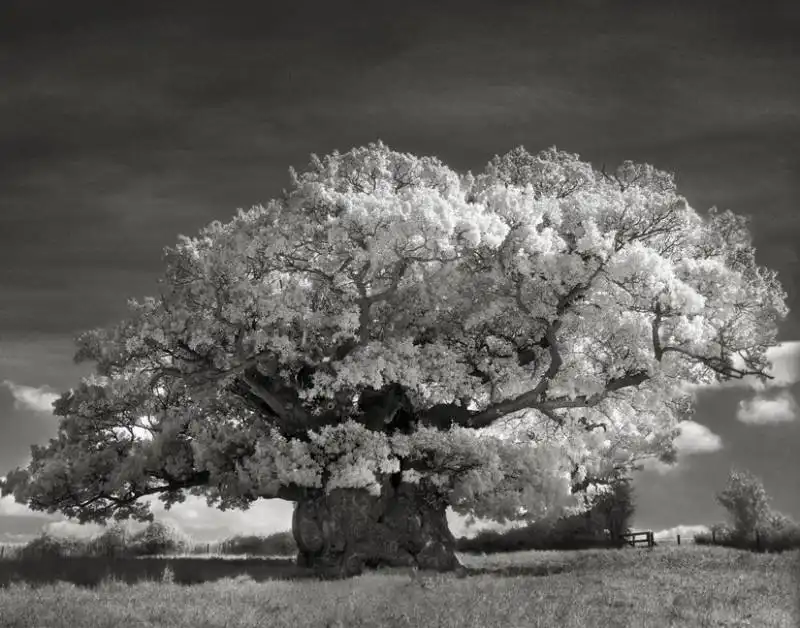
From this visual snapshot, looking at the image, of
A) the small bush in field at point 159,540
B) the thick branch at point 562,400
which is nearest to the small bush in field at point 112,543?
the small bush in field at point 159,540

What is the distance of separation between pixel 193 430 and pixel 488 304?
10.4m

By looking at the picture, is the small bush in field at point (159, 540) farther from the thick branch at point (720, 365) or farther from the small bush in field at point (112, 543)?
the thick branch at point (720, 365)

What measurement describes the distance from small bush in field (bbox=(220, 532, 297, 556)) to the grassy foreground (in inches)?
742

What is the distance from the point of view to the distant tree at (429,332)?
22.3 metres

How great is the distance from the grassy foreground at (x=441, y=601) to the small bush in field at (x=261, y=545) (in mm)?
18839

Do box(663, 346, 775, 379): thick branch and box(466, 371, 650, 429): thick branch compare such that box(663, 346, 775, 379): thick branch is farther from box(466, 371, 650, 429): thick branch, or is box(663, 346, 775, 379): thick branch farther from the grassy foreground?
the grassy foreground

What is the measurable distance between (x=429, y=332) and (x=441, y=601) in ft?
32.5

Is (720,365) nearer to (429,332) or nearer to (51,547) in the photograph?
(429,332)

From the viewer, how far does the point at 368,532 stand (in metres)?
24.9

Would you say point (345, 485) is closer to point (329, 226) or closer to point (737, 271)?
point (329, 226)

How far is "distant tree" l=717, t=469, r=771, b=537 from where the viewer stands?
46.4 meters

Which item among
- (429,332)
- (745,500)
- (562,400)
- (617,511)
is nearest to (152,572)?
(429,332)

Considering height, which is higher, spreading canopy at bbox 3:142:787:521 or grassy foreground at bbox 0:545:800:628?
spreading canopy at bbox 3:142:787:521

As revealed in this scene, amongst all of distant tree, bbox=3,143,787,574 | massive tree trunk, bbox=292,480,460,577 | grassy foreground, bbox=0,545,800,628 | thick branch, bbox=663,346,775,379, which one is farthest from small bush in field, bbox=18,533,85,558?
thick branch, bbox=663,346,775,379
